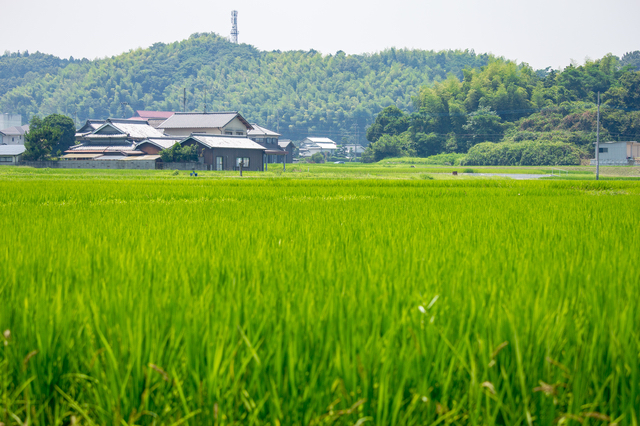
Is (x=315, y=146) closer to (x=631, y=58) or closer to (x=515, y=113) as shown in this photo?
(x=515, y=113)

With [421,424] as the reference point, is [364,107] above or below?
above

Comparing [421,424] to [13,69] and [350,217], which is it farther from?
[13,69]

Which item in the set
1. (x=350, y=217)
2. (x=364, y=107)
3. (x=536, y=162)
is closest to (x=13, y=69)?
(x=364, y=107)

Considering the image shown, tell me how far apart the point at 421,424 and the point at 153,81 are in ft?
523

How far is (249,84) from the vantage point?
141500 millimetres

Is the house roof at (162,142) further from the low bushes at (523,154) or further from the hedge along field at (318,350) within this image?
the hedge along field at (318,350)

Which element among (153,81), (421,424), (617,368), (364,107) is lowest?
(421,424)

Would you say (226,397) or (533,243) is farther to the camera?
(533,243)

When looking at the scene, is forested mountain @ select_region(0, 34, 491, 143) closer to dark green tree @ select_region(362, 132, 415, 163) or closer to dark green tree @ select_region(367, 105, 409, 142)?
dark green tree @ select_region(367, 105, 409, 142)

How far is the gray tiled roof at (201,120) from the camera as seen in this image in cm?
4856

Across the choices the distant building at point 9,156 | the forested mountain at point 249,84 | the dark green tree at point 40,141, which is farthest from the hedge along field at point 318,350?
the forested mountain at point 249,84

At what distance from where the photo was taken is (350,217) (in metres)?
5.95

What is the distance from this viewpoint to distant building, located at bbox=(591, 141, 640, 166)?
50.6 meters

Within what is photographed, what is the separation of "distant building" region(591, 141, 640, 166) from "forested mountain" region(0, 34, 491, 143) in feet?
216
